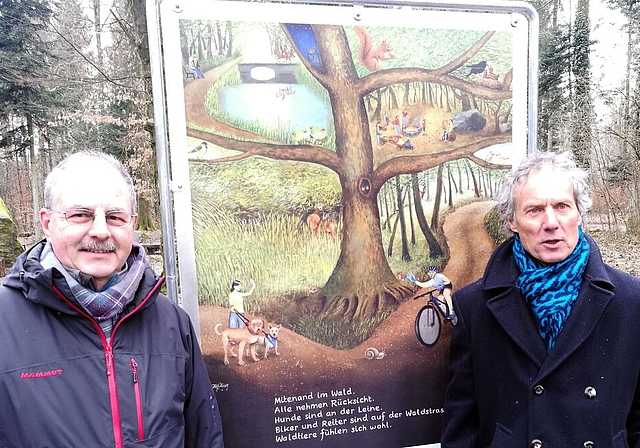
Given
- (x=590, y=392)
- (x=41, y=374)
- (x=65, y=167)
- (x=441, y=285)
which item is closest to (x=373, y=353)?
(x=441, y=285)

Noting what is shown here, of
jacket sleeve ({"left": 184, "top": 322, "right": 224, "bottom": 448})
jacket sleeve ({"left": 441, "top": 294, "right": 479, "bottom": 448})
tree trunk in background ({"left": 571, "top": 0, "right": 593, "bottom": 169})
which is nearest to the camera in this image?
jacket sleeve ({"left": 184, "top": 322, "right": 224, "bottom": 448})

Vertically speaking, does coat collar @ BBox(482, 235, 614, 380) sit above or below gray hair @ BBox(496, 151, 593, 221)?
below

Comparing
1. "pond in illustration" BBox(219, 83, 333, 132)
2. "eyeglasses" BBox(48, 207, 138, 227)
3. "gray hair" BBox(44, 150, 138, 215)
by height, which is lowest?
"eyeglasses" BBox(48, 207, 138, 227)

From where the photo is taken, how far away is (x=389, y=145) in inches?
82.8

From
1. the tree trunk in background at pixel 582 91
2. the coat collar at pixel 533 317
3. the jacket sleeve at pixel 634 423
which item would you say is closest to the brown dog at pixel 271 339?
the coat collar at pixel 533 317

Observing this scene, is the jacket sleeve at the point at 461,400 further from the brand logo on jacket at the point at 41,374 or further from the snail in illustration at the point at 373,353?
the brand logo on jacket at the point at 41,374

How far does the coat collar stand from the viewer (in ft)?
5.74

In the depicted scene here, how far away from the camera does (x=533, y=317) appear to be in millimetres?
1850

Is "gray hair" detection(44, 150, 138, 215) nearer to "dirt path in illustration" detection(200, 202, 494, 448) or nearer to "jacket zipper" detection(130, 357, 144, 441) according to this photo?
"jacket zipper" detection(130, 357, 144, 441)

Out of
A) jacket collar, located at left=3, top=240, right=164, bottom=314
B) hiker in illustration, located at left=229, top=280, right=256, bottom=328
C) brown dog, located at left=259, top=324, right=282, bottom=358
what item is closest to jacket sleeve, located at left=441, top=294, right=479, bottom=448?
brown dog, located at left=259, top=324, right=282, bottom=358

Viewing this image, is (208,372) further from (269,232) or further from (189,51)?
(189,51)

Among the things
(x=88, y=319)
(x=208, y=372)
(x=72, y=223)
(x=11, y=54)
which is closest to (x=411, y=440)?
(x=208, y=372)

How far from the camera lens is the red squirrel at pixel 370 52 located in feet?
6.67
